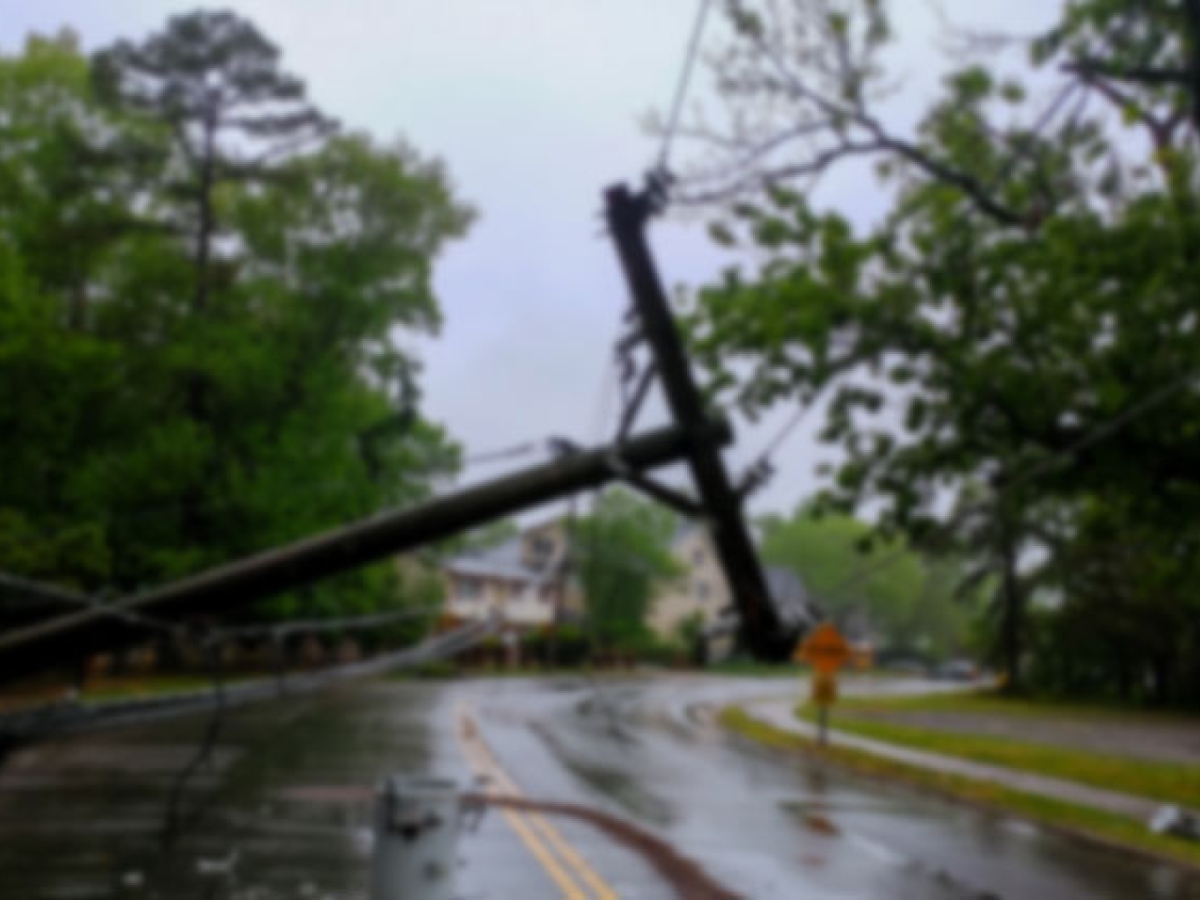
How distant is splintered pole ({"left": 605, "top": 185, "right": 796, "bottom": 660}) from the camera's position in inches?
356

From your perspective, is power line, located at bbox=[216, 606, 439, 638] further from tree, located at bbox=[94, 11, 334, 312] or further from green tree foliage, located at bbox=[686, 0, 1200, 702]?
tree, located at bbox=[94, 11, 334, 312]

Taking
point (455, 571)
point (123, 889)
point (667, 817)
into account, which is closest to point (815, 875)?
point (667, 817)

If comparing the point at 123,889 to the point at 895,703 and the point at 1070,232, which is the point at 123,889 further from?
the point at 895,703

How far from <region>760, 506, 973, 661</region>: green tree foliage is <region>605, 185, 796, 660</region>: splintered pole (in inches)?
3764

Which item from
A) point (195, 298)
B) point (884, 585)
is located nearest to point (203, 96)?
point (195, 298)

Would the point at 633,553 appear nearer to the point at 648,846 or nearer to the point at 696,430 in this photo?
the point at 648,846

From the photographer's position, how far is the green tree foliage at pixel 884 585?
11512cm

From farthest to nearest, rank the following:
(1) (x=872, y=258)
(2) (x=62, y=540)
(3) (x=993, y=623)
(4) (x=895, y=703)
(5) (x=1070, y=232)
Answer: (3) (x=993, y=623), (4) (x=895, y=703), (2) (x=62, y=540), (1) (x=872, y=258), (5) (x=1070, y=232)

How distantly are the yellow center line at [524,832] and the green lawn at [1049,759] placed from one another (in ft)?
28.5

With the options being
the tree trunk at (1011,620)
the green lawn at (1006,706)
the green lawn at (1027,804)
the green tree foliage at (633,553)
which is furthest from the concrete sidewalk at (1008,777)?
the green tree foliage at (633,553)

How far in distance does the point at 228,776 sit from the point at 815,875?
8.62 m

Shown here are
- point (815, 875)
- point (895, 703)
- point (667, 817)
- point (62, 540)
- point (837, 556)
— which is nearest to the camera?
point (815, 875)

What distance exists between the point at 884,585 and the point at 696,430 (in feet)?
A: 372

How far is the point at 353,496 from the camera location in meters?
40.1
